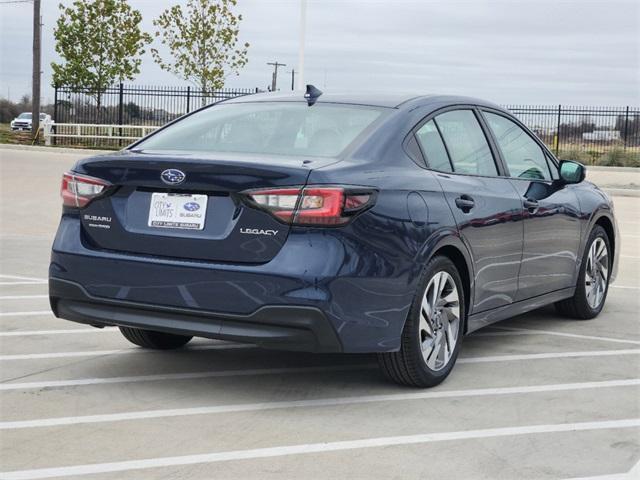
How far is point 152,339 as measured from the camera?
655cm

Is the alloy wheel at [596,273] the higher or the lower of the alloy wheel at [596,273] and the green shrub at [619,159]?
the higher

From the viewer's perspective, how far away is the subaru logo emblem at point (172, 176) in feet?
17.0

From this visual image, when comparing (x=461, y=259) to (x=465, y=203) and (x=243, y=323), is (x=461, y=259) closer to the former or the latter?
(x=465, y=203)

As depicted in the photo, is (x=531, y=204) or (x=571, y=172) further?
(x=571, y=172)

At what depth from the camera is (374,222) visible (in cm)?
511

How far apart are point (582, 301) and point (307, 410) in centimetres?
336

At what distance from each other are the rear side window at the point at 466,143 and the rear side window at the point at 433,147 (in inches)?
2.8

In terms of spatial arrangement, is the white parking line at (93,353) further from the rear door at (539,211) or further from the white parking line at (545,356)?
the rear door at (539,211)

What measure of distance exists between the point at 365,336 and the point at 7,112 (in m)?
79.0

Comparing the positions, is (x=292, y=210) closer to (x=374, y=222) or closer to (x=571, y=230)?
(x=374, y=222)

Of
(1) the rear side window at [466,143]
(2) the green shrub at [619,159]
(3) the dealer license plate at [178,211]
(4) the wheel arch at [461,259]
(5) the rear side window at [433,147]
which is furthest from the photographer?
(2) the green shrub at [619,159]

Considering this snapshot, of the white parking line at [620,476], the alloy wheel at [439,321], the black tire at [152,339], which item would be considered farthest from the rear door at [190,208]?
the white parking line at [620,476]

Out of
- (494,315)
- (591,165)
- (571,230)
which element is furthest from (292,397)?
(591,165)

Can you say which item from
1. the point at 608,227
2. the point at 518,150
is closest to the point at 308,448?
the point at 518,150
